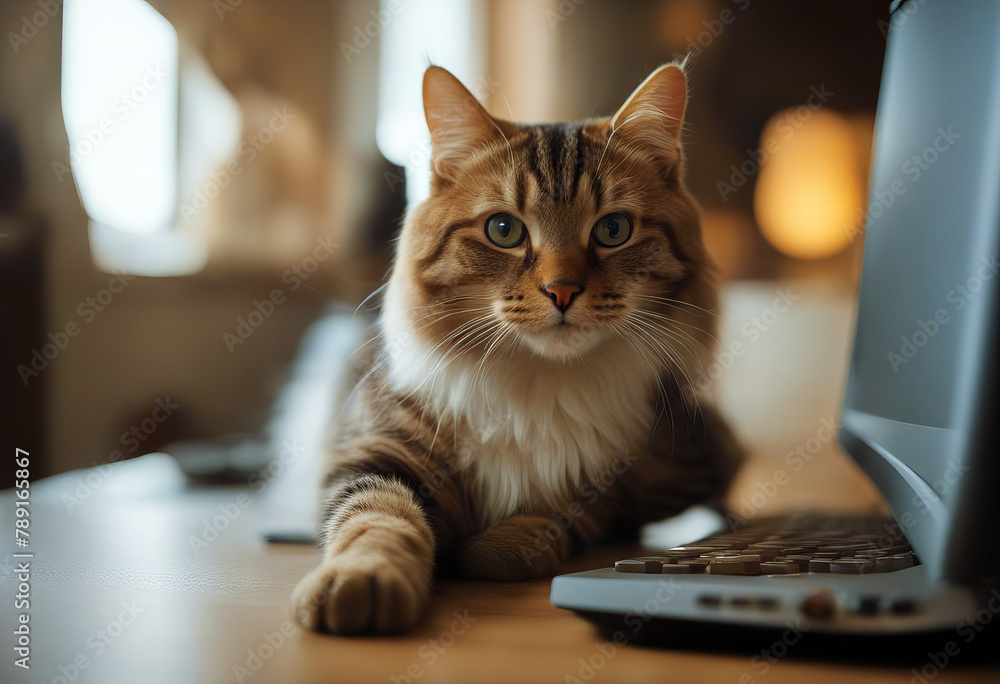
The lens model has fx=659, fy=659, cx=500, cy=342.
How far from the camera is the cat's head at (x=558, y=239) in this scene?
0.93m

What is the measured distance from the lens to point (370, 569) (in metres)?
0.63

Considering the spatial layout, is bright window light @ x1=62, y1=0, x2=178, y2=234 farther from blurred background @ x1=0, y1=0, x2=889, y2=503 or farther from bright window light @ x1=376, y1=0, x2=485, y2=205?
bright window light @ x1=376, y1=0, x2=485, y2=205

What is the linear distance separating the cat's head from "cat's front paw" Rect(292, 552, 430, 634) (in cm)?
40

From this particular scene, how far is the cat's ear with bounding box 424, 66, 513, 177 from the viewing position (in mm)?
1029

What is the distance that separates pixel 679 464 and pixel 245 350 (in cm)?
151

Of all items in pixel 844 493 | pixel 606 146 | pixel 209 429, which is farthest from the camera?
pixel 209 429

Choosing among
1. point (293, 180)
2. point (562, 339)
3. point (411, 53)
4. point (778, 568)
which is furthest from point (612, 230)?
point (293, 180)

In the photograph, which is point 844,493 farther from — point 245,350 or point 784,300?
point 245,350

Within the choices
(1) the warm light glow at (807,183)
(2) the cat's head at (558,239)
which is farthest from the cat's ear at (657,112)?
(1) the warm light glow at (807,183)

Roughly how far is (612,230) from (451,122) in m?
0.32

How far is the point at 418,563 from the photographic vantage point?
0.72m

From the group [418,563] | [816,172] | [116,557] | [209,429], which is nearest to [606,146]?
[418,563]

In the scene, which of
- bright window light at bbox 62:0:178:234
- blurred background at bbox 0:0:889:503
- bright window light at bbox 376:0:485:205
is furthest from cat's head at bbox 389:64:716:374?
bright window light at bbox 62:0:178:234

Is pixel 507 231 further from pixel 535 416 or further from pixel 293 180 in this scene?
pixel 293 180
